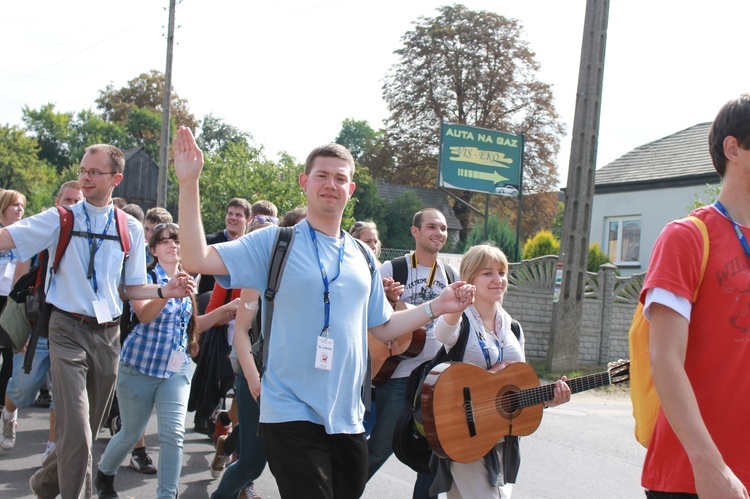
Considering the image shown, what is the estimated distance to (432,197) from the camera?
46312 millimetres

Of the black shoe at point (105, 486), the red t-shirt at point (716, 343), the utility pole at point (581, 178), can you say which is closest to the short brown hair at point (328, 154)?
the red t-shirt at point (716, 343)

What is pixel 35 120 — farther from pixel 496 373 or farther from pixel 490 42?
pixel 496 373

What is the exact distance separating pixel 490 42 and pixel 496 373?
38815 millimetres

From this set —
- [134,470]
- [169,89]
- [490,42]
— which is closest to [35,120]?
[490,42]

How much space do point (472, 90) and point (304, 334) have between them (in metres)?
38.7

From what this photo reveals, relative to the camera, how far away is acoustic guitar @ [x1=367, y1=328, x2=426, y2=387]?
492 centimetres

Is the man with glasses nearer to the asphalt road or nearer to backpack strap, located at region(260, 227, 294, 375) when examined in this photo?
backpack strap, located at region(260, 227, 294, 375)

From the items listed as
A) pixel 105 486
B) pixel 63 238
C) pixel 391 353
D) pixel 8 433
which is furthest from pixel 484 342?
pixel 8 433

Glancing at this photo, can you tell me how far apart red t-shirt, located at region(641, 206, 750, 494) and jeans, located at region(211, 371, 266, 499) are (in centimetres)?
273

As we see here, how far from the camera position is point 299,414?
317 centimetres

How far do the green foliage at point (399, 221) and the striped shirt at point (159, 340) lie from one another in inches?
1316

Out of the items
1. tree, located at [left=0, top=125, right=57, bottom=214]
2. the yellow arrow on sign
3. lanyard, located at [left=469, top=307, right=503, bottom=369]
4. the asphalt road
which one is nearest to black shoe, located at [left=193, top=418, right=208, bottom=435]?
the asphalt road

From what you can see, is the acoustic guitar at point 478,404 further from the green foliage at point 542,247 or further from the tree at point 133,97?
the tree at point 133,97

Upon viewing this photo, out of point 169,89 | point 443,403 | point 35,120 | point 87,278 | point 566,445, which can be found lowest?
point 566,445
